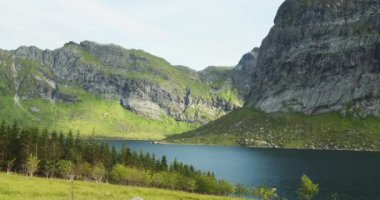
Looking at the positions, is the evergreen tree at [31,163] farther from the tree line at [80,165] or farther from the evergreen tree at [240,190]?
the evergreen tree at [240,190]

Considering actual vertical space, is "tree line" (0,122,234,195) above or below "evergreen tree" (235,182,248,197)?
above

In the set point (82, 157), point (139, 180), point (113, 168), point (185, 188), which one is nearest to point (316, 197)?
point (185, 188)

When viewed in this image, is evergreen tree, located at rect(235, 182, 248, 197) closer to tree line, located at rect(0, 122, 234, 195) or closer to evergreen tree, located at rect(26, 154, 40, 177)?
tree line, located at rect(0, 122, 234, 195)

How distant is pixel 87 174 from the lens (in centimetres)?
15838

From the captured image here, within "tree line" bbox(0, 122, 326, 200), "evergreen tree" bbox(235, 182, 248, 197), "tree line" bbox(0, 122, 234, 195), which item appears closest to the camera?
"tree line" bbox(0, 122, 326, 200)

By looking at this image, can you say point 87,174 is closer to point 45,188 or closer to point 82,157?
point 82,157

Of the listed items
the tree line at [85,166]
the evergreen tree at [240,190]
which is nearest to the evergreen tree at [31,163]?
the tree line at [85,166]

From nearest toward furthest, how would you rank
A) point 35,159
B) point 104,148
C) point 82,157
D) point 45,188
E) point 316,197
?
point 45,188
point 35,159
point 316,197
point 82,157
point 104,148

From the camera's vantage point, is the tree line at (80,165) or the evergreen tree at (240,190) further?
the evergreen tree at (240,190)

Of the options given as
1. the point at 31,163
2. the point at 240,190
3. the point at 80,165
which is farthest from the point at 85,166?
the point at 240,190

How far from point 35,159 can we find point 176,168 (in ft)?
179

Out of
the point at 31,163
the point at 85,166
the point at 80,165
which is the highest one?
the point at 31,163

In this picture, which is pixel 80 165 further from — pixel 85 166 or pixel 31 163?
pixel 31 163

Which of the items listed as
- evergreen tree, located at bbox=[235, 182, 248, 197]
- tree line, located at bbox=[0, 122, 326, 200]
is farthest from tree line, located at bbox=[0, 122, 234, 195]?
evergreen tree, located at bbox=[235, 182, 248, 197]
